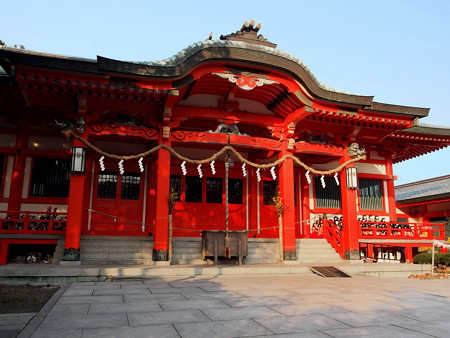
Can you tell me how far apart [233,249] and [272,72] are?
6374 millimetres

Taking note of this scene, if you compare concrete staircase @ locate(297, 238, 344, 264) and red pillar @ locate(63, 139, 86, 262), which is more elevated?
red pillar @ locate(63, 139, 86, 262)

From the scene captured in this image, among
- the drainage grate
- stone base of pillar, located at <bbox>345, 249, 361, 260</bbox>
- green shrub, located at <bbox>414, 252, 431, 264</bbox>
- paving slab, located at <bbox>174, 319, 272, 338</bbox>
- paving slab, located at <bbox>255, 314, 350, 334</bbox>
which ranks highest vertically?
stone base of pillar, located at <bbox>345, 249, 361, 260</bbox>

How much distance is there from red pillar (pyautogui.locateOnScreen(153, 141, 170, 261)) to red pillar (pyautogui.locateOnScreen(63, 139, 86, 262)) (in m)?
2.39

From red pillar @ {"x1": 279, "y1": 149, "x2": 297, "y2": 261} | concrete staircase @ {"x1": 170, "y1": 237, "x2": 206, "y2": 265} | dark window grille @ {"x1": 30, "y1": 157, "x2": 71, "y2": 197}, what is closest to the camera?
concrete staircase @ {"x1": 170, "y1": 237, "x2": 206, "y2": 265}

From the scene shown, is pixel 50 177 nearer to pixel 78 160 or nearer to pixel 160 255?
pixel 78 160

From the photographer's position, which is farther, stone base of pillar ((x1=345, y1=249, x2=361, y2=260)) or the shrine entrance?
the shrine entrance

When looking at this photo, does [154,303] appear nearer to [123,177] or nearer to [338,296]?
[338,296]

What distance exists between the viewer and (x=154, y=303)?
21.1 feet

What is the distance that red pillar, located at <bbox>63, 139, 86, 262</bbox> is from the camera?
11359mm

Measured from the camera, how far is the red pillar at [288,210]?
13273 millimetres

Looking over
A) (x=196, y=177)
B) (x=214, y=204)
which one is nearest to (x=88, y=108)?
(x=196, y=177)

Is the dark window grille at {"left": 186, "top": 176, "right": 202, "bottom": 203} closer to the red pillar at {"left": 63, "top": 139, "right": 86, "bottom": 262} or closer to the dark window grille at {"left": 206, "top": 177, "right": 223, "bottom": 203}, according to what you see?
the dark window grille at {"left": 206, "top": 177, "right": 223, "bottom": 203}

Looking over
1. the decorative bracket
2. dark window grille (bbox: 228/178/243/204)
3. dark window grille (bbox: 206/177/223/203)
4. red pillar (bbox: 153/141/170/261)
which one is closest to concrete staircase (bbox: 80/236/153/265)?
red pillar (bbox: 153/141/170/261)

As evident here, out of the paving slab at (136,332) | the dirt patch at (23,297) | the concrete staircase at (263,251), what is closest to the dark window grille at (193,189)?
the concrete staircase at (263,251)
